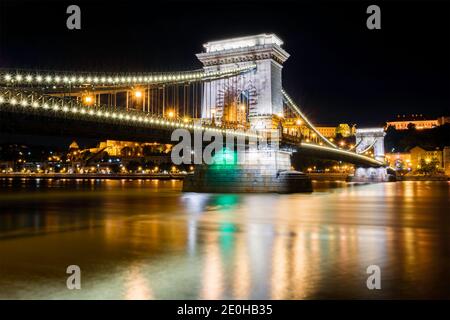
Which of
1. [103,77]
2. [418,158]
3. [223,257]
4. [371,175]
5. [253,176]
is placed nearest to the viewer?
[223,257]

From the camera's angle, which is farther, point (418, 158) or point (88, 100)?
point (418, 158)

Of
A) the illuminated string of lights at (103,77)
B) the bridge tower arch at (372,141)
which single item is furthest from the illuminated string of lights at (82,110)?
the bridge tower arch at (372,141)

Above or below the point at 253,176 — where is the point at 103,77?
above

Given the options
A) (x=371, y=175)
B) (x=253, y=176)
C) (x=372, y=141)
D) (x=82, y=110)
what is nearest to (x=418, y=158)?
(x=372, y=141)

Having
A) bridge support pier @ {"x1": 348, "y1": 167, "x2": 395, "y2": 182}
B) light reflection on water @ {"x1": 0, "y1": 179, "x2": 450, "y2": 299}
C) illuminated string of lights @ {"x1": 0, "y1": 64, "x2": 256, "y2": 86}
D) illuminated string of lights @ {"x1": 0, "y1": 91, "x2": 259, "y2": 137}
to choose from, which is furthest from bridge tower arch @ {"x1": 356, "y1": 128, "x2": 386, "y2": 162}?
light reflection on water @ {"x1": 0, "y1": 179, "x2": 450, "y2": 299}

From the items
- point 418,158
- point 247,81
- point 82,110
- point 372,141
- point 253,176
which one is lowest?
point 253,176

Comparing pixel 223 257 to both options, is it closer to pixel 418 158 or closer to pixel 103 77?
pixel 103 77

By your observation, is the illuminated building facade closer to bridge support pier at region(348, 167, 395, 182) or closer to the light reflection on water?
bridge support pier at region(348, 167, 395, 182)
